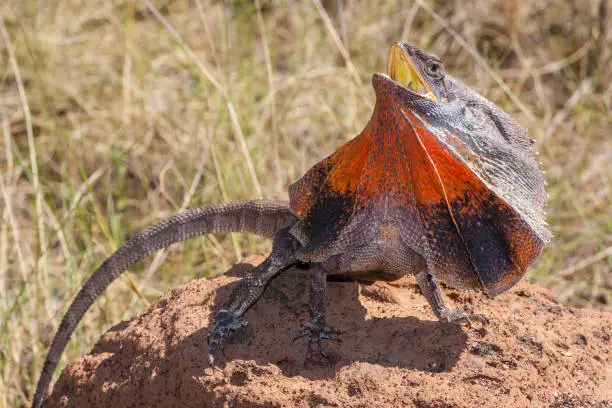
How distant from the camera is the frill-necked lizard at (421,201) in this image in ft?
8.93

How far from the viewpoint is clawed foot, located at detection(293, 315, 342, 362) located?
9.28 ft

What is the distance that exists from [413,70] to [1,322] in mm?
2604

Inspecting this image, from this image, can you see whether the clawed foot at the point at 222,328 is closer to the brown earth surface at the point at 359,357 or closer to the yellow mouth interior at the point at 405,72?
the brown earth surface at the point at 359,357

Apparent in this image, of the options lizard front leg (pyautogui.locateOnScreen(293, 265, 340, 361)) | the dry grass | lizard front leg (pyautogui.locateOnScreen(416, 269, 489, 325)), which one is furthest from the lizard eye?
the dry grass

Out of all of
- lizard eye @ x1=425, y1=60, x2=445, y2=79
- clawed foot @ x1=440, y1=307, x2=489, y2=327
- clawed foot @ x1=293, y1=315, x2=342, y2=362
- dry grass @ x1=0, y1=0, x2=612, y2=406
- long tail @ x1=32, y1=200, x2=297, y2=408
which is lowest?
clawed foot @ x1=440, y1=307, x2=489, y2=327

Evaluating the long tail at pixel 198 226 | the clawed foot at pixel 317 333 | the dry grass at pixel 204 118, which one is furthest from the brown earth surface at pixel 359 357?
the dry grass at pixel 204 118

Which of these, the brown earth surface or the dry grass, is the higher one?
the dry grass

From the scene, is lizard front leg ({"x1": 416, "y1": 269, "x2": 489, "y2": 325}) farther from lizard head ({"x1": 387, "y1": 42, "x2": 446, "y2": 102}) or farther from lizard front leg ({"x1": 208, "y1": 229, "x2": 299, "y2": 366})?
lizard head ({"x1": 387, "y1": 42, "x2": 446, "y2": 102})

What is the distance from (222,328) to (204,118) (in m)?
2.63

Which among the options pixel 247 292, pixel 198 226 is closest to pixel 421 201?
pixel 247 292

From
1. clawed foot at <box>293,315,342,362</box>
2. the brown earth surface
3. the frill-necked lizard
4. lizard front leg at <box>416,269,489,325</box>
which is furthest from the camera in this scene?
lizard front leg at <box>416,269,489,325</box>

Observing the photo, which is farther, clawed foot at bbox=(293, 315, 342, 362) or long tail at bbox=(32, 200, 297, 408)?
long tail at bbox=(32, 200, 297, 408)

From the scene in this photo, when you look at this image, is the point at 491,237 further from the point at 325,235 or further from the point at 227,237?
the point at 227,237

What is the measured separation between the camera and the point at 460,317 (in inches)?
115
